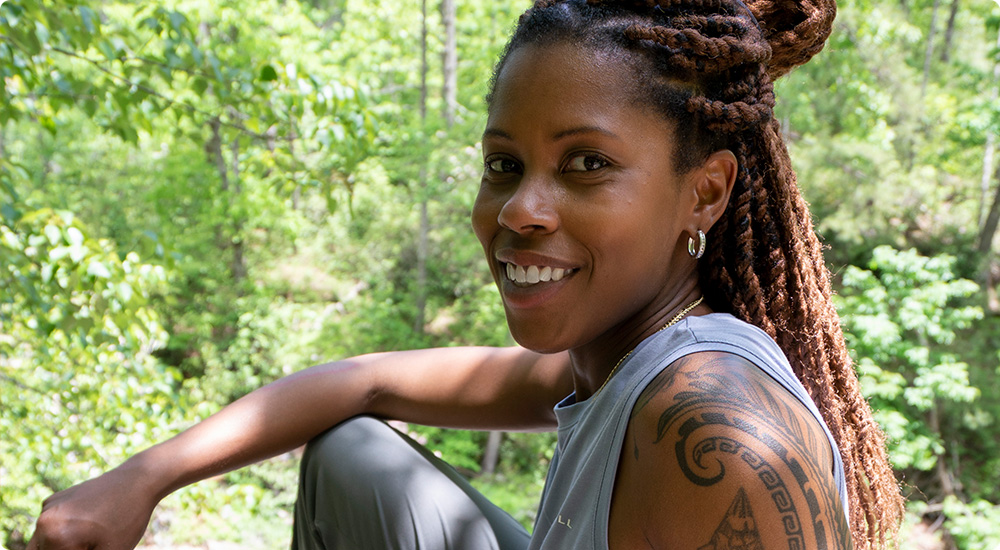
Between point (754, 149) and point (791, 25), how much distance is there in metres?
0.23

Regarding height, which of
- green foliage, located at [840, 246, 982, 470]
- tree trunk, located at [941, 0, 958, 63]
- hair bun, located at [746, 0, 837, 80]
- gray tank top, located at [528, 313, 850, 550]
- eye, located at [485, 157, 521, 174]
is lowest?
green foliage, located at [840, 246, 982, 470]

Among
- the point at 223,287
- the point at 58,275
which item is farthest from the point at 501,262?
the point at 223,287

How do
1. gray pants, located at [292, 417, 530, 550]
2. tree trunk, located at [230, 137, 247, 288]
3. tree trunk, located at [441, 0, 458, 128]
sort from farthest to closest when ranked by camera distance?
tree trunk, located at [441, 0, 458, 128], tree trunk, located at [230, 137, 247, 288], gray pants, located at [292, 417, 530, 550]

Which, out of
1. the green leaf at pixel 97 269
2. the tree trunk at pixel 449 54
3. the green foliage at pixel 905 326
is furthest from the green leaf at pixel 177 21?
the tree trunk at pixel 449 54

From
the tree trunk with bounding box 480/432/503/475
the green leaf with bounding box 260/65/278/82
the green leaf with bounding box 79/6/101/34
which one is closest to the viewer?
the green leaf with bounding box 79/6/101/34

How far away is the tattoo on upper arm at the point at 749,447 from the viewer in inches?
29.7

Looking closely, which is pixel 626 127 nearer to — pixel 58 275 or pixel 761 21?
pixel 761 21

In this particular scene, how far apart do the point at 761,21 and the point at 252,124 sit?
1.85 meters

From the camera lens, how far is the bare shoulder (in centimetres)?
75

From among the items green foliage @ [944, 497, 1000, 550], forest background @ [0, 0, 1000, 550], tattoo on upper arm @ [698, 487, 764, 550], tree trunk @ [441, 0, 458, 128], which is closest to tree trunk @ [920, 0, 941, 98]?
forest background @ [0, 0, 1000, 550]

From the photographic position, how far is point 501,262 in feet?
3.79

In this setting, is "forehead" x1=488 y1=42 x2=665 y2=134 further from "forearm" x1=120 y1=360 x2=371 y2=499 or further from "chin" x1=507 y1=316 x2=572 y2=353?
"forearm" x1=120 y1=360 x2=371 y2=499

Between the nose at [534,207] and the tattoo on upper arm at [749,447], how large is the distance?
0.96 ft

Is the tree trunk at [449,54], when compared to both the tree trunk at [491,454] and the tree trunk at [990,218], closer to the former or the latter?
the tree trunk at [491,454]
